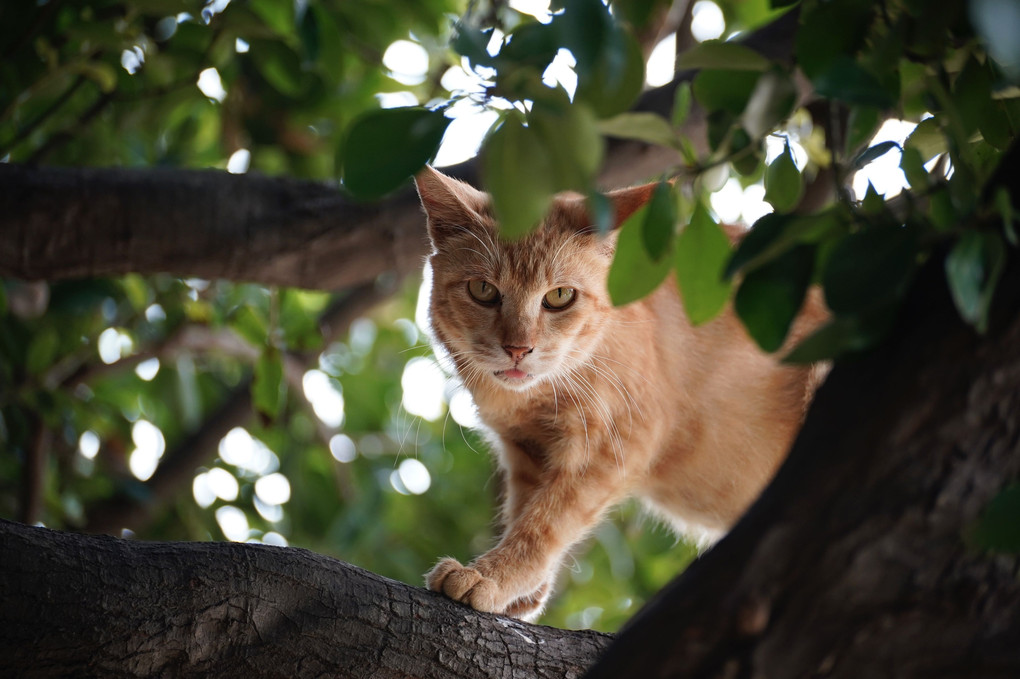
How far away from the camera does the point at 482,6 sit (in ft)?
9.37

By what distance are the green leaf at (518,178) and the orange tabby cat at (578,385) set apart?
1.20 meters

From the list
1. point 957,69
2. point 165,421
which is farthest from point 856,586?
point 165,421

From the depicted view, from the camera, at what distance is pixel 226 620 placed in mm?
1372

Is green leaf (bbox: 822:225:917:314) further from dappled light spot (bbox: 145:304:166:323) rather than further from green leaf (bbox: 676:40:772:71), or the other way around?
dappled light spot (bbox: 145:304:166:323)

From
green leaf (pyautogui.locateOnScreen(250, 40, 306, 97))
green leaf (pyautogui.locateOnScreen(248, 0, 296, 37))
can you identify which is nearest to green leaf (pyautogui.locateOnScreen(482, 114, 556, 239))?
green leaf (pyautogui.locateOnScreen(250, 40, 306, 97))

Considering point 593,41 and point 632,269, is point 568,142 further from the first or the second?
point 632,269

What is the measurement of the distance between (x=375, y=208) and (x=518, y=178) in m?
1.79

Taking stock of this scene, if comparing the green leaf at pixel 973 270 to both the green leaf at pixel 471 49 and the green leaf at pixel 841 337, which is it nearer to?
the green leaf at pixel 841 337

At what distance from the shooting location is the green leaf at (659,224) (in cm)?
82

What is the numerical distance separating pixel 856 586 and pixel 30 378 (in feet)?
8.69

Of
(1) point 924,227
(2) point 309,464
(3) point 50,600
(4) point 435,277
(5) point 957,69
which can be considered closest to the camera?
(1) point 924,227

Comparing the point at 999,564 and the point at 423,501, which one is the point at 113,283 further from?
the point at 999,564

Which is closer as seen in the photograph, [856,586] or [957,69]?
[856,586]

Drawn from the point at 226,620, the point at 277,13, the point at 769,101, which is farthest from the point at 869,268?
the point at 277,13
